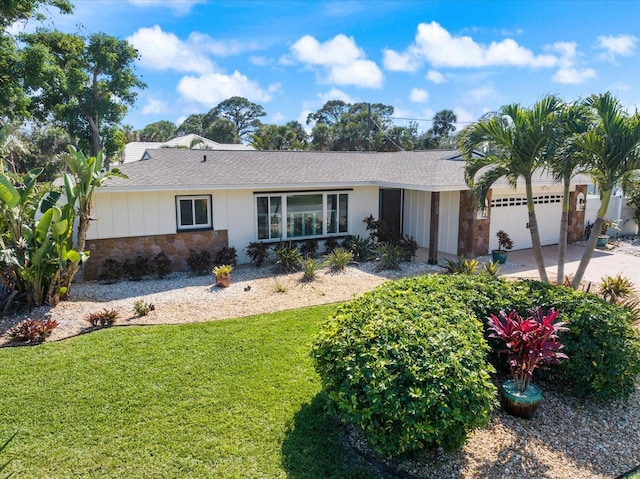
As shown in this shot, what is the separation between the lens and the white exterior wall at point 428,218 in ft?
49.3

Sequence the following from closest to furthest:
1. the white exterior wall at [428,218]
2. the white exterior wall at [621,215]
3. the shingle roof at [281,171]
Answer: the shingle roof at [281,171], the white exterior wall at [428,218], the white exterior wall at [621,215]

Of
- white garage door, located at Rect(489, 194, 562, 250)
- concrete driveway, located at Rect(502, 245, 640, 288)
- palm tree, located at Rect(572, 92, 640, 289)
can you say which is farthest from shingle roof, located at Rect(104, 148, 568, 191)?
palm tree, located at Rect(572, 92, 640, 289)

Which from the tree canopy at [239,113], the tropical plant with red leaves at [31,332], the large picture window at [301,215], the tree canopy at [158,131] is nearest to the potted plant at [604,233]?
the large picture window at [301,215]

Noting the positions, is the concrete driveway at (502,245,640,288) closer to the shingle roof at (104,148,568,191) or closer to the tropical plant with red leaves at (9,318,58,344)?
the shingle roof at (104,148,568,191)

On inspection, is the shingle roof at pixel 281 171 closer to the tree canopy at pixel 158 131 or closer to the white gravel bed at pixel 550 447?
the white gravel bed at pixel 550 447

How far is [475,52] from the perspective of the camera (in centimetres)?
2462

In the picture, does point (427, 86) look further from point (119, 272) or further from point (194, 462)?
point (194, 462)

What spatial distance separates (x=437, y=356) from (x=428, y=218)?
39.7 feet

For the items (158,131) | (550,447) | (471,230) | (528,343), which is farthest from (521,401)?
(158,131)

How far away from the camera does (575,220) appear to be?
1766cm

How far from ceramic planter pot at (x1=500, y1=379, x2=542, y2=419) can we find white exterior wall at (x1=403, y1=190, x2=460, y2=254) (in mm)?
10005

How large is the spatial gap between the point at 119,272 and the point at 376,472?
9.60 meters

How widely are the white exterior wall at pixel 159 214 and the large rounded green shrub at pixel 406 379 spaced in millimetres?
8240

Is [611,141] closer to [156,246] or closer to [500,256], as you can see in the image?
[500,256]
